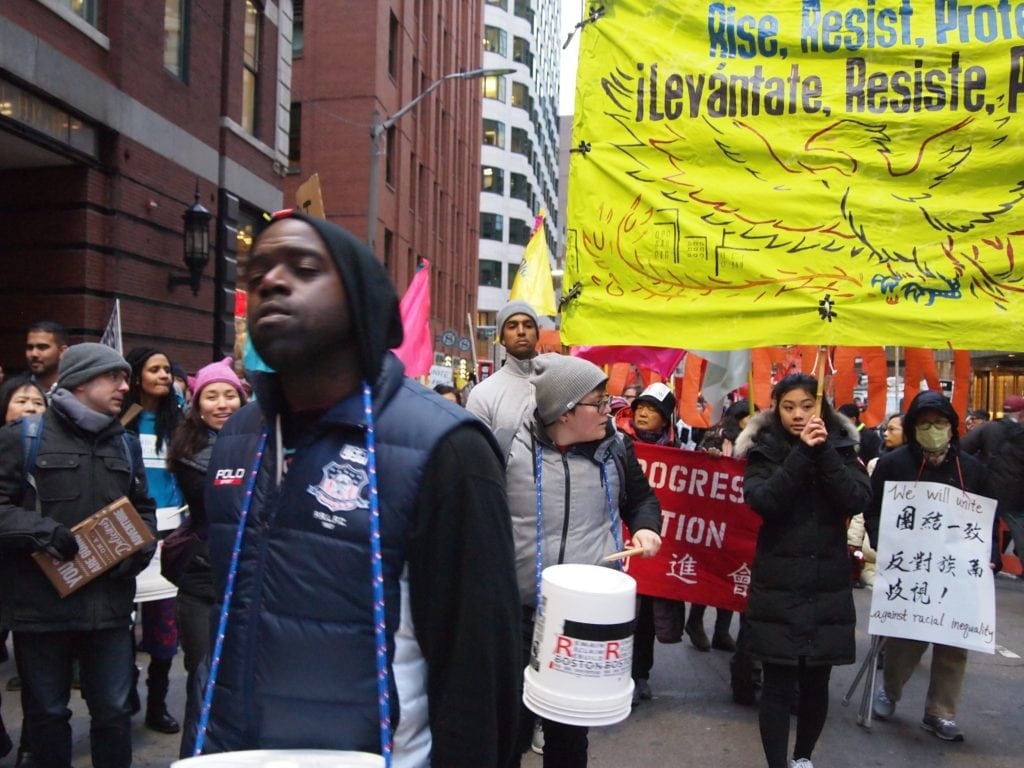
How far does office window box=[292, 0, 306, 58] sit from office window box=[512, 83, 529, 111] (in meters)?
38.1

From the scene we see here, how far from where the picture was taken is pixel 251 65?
1512 cm

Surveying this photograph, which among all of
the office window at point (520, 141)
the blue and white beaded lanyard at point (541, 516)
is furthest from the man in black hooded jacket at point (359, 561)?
the office window at point (520, 141)

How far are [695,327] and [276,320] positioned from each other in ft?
9.66

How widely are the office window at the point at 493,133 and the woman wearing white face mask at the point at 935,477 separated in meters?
61.1

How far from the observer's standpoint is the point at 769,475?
4.12m

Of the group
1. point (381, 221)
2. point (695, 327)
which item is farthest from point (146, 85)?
point (381, 221)

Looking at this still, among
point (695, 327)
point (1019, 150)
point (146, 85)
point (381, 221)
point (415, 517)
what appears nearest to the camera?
point (415, 517)

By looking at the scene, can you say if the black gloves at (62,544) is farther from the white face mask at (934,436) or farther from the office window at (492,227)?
the office window at (492,227)

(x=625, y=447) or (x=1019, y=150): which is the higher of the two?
(x=1019, y=150)

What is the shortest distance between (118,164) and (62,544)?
8780mm

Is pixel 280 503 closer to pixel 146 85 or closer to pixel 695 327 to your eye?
pixel 695 327

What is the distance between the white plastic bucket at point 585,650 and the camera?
279cm

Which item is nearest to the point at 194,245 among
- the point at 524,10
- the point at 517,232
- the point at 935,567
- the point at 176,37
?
the point at 176,37

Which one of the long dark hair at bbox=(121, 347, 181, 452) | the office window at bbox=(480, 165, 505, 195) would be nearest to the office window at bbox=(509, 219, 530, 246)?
the office window at bbox=(480, 165, 505, 195)
